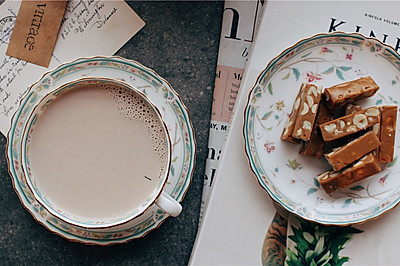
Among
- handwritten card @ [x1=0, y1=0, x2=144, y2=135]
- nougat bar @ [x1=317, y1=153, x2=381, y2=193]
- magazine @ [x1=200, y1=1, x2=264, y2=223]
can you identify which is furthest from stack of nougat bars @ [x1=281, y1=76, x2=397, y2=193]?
handwritten card @ [x1=0, y1=0, x2=144, y2=135]

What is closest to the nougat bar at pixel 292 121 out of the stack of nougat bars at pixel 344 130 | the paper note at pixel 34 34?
the stack of nougat bars at pixel 344 130

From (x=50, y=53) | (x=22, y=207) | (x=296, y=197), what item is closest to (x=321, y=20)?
(x=296, y=197)

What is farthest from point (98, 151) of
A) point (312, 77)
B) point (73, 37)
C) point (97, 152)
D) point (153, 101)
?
point (312, 77)

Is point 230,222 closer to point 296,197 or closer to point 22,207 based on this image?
point 296,197

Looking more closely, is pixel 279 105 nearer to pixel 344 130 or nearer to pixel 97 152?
pixel 344 130

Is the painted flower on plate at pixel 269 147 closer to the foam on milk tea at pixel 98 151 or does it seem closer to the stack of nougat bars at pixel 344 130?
the stack of nougat bars at pixel 344 130

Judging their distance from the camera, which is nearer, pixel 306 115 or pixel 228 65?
pixel 306 115
